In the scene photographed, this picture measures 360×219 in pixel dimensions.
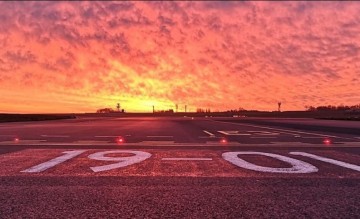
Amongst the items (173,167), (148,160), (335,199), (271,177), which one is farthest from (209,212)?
(148,160)

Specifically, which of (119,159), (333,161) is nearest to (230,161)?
(333,161)

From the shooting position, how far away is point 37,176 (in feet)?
28.6

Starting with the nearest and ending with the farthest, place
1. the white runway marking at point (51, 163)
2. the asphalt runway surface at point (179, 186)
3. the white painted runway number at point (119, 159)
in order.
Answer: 1. the asphalt runway surface at point (179, 186)
2. the white runway marking at point (51, 163)
3. the white painted runway number at point (119, 159)

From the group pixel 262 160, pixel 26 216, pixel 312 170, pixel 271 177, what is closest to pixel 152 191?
pixel 26 216

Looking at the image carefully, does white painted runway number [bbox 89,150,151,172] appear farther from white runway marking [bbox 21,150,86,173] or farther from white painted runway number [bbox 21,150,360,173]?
white runway marking [bbox 21,150,86,173]

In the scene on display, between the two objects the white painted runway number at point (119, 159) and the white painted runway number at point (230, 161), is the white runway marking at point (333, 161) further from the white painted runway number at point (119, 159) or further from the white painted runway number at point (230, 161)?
the white painted runway number at point (119, 159)

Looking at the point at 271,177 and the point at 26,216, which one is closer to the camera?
the point at 26,216

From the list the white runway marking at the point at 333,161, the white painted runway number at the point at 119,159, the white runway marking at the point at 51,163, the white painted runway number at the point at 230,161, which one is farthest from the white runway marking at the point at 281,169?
the white runway marking at the point at 51,163

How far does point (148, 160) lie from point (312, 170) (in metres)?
4.58

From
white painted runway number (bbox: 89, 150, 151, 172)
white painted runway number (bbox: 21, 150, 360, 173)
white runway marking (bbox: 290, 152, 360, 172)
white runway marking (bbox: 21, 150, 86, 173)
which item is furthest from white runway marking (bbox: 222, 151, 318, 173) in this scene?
white runway marking (bbox: 21, 150, 86, 173)

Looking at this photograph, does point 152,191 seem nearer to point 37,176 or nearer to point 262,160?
point 37,176

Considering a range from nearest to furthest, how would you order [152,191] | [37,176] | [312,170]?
[152,191]
[37,176]
[312,170]

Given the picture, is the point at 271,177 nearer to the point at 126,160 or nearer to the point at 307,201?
the point at 307,201

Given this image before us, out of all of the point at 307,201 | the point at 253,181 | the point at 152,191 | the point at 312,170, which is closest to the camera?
the point at 307,201
